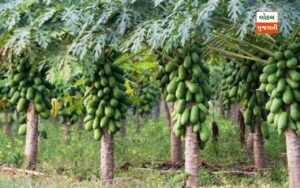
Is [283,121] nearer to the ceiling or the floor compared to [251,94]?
nearer to the floor

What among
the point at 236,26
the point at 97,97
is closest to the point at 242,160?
the point at 97,97

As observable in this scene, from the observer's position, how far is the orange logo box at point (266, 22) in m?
4.72

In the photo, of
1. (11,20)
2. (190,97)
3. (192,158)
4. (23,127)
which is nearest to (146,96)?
(23,127)

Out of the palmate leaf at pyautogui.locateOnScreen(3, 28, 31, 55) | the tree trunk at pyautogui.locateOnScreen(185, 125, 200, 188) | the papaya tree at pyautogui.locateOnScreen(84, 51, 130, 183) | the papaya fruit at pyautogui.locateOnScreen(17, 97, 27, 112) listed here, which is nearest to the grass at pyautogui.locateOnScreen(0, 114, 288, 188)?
the tree trunk at pyautogui.locateOnScreen(185, 125, 200, 188)

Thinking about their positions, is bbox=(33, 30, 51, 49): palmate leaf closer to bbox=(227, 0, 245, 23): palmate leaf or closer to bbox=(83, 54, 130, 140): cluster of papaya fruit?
bbox=(83, 54, 130, 140): cluster of papaya fruit

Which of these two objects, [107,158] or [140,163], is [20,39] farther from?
[140,163]

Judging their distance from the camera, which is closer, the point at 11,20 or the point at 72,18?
the point at 72,18

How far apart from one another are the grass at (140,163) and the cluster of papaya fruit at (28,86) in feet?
2.65

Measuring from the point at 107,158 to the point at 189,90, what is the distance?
149 cm

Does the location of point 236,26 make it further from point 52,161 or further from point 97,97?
point 52,161

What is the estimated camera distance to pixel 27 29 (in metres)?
5.86

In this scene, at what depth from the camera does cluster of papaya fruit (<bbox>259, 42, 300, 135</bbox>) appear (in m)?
5.43

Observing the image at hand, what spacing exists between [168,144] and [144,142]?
771 millimetres

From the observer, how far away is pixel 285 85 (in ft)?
18.0
